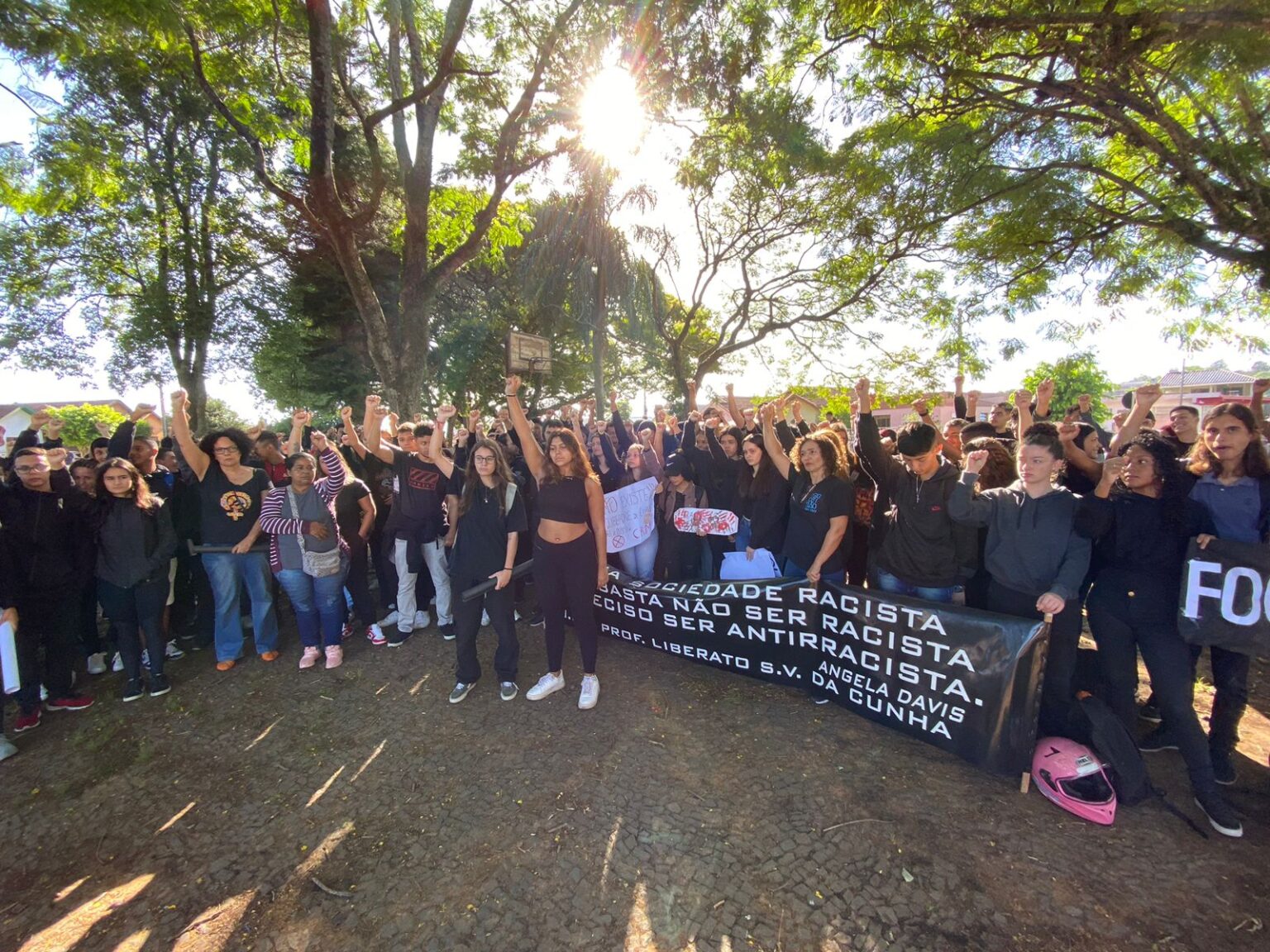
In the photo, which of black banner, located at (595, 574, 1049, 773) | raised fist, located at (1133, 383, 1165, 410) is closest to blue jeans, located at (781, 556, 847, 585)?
black banner, located at (595, 574, 1049, 773)

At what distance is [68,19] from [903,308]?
15.6 meters

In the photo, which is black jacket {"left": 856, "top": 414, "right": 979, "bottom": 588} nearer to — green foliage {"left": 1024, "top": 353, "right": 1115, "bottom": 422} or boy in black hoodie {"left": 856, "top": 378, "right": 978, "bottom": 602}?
boy in black hoodie {"left": 856, "top": 378, "right": 978, "bottom": 602}

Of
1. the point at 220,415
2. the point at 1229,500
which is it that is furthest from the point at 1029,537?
the point at 220,415

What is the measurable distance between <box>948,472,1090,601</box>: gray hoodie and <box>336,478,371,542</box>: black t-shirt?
5.14m

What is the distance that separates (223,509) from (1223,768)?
24.9 feet

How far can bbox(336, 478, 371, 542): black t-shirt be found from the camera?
5285 mm

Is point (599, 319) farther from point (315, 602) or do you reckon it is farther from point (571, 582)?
point (571, 582)

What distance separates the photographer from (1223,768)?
326cm

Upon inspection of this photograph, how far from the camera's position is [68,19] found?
16.9 ft

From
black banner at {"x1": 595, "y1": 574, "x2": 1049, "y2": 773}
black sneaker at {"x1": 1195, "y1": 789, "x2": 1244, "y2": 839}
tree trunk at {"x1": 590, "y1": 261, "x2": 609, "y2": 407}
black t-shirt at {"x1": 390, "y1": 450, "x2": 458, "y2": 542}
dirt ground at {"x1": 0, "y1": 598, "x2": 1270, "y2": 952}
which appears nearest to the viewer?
dirt ground at {"x1": 0, "y1": 598, "x2": 1270, "y2": 952}

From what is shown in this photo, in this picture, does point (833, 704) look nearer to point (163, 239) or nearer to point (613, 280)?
point (613, 280)

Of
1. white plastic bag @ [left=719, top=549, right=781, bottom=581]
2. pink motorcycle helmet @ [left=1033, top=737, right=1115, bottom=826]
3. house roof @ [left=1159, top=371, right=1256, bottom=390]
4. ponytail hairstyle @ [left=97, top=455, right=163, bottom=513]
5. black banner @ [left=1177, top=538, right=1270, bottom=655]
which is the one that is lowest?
pink motorcycle helmet @ [left=1033, top=737, right=1115, bottom=826]

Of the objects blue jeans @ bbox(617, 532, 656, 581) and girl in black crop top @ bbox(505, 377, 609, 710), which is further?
blue jeans @ bbox(617, 532, 656, 581)

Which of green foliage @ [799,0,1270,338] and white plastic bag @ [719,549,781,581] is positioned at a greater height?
green foliage @ [799,0,1270,338]
